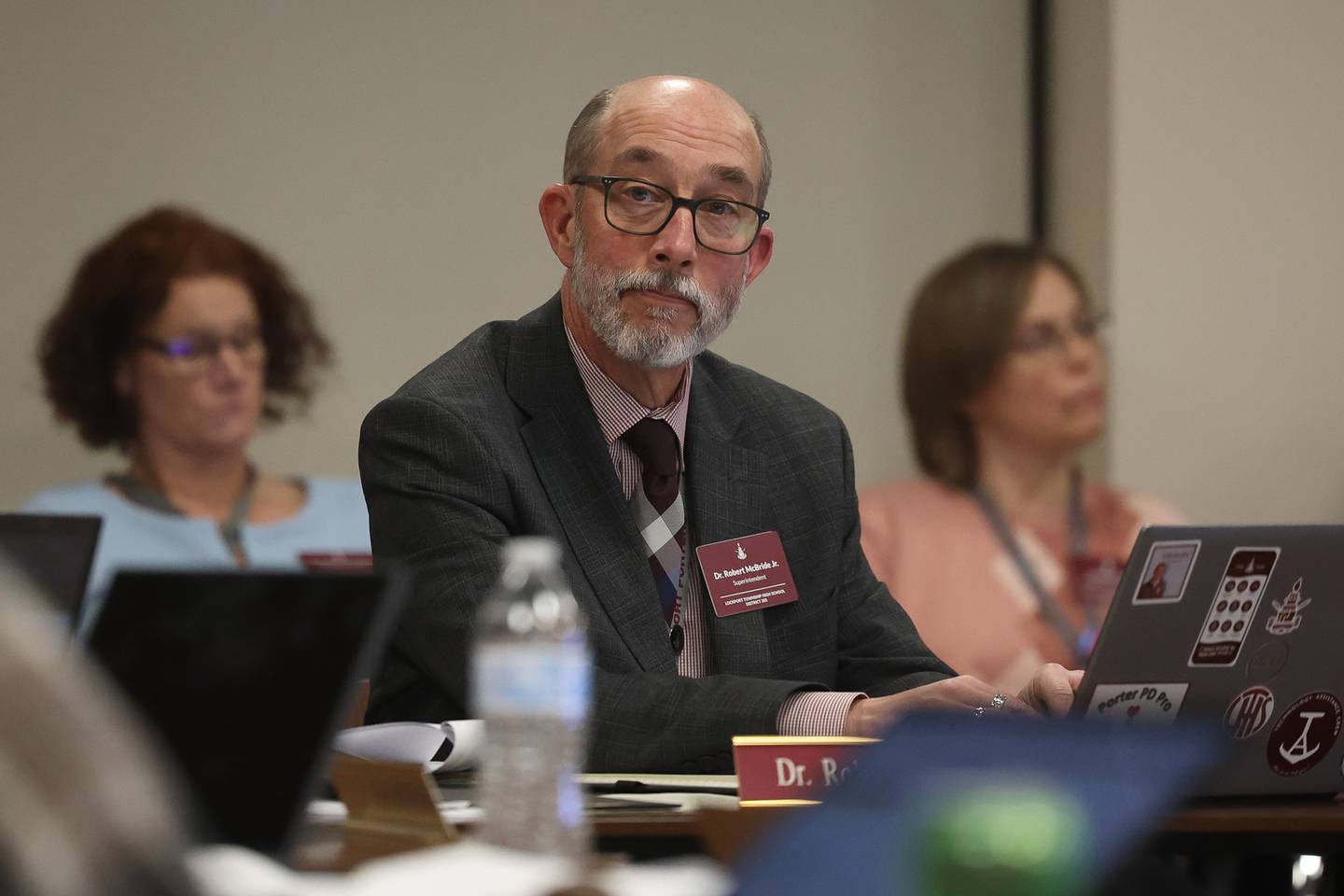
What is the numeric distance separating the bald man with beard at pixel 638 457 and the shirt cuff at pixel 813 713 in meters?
0.07

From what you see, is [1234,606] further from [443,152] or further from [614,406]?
[443,152]

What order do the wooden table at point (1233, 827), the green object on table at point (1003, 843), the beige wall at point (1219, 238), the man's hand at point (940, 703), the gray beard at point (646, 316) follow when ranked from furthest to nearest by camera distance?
the beige wall at point (1219, 238) < the gray beard at point (646, 316) < the man's hand at point (940, 703) < the wooden table at point (1233, 827) < the green object on table at point (1003, 843)

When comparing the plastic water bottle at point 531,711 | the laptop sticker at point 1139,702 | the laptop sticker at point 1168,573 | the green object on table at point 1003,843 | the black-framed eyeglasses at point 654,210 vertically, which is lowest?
the laptop sticker at point 1139,702

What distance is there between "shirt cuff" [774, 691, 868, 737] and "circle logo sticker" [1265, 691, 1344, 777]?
1.35 ft

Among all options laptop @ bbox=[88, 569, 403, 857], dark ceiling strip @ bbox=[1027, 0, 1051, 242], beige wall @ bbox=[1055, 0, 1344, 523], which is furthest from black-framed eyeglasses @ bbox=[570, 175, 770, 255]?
dark ceiling strip @ bbox=[1027, 0, 1051, 242]

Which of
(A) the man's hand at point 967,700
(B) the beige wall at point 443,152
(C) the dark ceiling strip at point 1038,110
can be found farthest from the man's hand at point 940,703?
(C) the dark ceiling strip at point 1038,110

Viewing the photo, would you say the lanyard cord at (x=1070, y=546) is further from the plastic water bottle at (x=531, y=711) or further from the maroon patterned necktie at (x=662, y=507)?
the plastic water bottle at (x=531, y=711)

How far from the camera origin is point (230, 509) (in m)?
3.61

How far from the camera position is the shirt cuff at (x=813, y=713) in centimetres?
158

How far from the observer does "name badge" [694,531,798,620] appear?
6.73ft

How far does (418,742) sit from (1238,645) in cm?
71

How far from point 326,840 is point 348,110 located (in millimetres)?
3389

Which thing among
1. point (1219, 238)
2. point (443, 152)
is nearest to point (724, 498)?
point (443, 152)

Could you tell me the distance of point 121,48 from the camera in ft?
13.2
